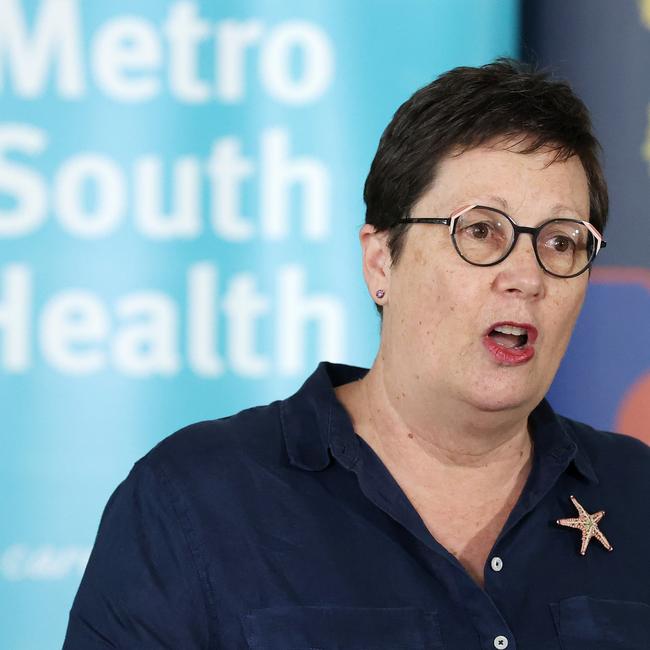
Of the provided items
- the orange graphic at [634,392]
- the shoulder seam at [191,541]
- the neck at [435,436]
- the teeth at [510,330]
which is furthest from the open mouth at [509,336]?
the orange graphic at [634,392]

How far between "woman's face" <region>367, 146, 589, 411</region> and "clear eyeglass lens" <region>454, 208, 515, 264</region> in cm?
1

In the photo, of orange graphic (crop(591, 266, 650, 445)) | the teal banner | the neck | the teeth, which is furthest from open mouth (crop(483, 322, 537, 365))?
orange graphic (crop(591, 266, 650, 445))

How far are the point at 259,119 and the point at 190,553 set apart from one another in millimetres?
1359

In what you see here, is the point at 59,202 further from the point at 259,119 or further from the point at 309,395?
the point at 309,395

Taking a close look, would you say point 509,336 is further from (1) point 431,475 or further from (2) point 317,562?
(2) point 317,562

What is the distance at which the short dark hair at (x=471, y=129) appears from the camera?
1.76 metres

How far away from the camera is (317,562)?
5.49 feet

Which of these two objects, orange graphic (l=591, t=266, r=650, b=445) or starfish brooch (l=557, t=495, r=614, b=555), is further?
orange graphic (l=591, t=266, r=650, b=445)

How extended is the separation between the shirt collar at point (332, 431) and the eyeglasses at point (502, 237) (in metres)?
0.31

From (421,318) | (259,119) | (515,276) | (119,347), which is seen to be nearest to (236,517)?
(421,318)

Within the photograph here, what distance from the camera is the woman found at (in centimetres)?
165

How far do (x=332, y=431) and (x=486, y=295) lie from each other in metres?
0.32

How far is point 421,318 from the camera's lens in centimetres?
175

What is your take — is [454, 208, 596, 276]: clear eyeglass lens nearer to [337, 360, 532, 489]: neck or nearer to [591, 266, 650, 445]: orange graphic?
[337, 360, 532, 489]: neck
